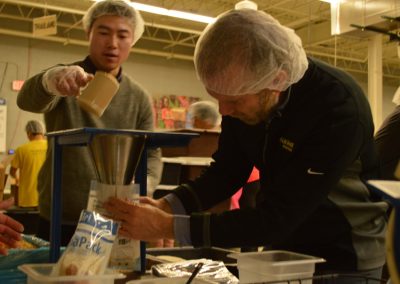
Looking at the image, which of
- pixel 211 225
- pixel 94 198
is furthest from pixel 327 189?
pixel 94 198

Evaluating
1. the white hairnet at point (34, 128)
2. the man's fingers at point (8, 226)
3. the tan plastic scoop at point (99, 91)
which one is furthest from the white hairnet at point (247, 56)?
the white hairnet at point (34, 128)

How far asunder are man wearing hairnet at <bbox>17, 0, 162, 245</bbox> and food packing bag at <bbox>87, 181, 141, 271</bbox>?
661 mm

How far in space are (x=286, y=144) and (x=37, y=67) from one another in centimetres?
839

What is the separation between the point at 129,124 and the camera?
2029mm

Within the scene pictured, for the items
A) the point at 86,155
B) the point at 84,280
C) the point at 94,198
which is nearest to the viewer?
the point at 84,280

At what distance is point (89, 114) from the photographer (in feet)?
6.50

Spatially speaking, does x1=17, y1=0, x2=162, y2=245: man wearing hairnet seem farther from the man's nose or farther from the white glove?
the white glove

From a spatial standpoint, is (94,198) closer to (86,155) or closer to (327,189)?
(327,189)

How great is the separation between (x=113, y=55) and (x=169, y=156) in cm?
240

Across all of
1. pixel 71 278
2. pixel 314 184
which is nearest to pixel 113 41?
pixel 314 184

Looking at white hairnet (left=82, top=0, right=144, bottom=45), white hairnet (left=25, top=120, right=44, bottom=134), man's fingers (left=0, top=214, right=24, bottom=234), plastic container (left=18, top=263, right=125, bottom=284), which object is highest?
white hairnet (left=82, top=0, right=144, bottom=45)

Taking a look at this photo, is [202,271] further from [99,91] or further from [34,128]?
[34,128]

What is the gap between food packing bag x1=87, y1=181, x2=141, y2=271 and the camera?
1130mm

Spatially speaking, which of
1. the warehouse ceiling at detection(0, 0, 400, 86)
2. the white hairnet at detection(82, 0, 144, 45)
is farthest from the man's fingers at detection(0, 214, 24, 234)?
the warehouse ceiling at detection(0, 0, 400, 86)
